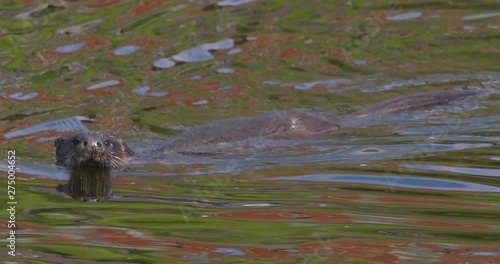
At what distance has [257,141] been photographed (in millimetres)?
9828

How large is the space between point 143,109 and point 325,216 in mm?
4414

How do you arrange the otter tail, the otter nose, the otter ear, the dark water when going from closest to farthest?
the dark water → the otter nose → the otter ear → the otter tail

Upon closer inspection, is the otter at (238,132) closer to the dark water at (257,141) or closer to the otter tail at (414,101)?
the otter tail at (414,101)

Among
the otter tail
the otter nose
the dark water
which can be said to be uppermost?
the otter nose

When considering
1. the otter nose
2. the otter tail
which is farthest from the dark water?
the otter nose

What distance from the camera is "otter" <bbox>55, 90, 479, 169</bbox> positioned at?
9.10 meters

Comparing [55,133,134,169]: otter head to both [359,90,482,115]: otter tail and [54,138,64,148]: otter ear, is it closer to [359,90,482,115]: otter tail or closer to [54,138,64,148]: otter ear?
[54,138,64,148]: otter ear

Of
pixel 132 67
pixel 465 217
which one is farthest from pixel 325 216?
pixel 132 67

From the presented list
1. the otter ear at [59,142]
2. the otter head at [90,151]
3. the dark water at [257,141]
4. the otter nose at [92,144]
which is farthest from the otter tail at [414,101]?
the otter ear at [59,142]

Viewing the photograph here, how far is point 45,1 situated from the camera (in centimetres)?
1437

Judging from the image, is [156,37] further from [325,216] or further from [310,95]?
[325,216]

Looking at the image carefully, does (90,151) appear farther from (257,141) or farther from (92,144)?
(257,141)

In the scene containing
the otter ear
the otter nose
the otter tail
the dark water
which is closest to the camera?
the dark water

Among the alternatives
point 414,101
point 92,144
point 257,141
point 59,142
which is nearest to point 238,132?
point 257,141
